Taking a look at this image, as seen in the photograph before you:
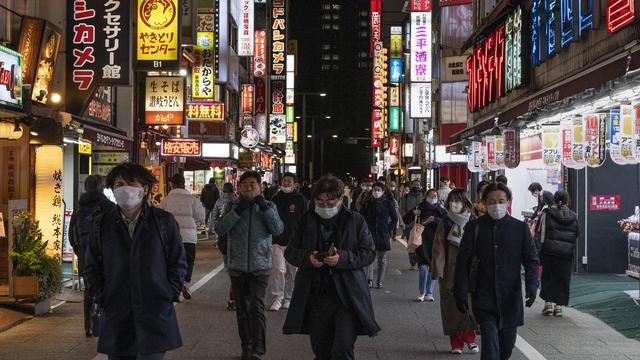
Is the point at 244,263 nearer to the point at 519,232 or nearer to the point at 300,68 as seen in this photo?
the point at 519,232

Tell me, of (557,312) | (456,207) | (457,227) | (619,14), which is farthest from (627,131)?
(457,227)

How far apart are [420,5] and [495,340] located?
32.0 meters

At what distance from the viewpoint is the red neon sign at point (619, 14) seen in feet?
36.3

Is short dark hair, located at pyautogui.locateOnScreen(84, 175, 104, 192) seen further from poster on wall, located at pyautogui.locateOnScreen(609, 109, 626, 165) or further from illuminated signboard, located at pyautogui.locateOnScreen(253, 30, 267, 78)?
illuminated signboard, located at pyautogui.locateOnScreen(253, 30, 267, 78)

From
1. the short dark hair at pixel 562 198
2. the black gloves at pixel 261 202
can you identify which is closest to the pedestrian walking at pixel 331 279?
the black gloves at pixel 261 202

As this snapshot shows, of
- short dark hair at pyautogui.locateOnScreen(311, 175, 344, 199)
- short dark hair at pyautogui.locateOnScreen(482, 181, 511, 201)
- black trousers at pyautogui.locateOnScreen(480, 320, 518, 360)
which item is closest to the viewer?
short dark hair at pyautogui.locateOnScreen(311, 175, 344, 199)

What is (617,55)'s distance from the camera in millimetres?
9930

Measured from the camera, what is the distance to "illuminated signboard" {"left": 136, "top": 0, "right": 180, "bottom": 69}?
18.0 m

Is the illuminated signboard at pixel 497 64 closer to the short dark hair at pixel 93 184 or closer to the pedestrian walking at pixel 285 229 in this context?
the pedestrian walking at pixel 285 229

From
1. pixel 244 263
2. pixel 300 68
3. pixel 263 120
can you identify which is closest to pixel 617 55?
pixel 244 263

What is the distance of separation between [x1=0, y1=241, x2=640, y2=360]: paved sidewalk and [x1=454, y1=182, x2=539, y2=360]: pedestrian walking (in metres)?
2.17

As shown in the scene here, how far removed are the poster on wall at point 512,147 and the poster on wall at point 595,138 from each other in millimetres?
4413

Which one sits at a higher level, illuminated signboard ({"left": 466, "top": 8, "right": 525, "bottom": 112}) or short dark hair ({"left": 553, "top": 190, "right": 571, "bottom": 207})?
illuminated signboard ({"left": 466, "top": 8, "right": 525, "bottom": 112})

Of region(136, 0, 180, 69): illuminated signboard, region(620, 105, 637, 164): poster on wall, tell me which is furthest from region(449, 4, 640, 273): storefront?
region(136, 0, 180, 69): illuminated signboard
